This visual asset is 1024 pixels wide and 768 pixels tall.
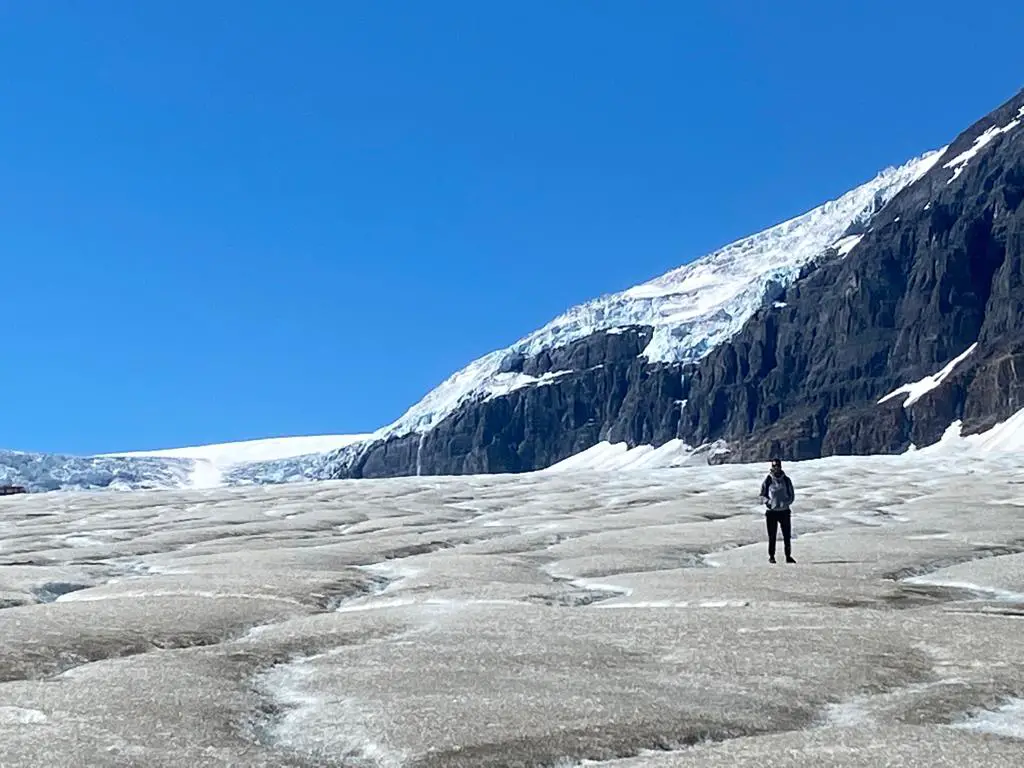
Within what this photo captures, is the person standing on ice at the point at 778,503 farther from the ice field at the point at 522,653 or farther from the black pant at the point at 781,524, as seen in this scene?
the ice field at the point at 522,653

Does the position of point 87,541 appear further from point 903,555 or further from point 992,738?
point 992,738

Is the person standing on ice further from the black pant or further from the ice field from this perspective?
the ice field

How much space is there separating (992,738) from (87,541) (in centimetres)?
2714

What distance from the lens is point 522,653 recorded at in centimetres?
1225

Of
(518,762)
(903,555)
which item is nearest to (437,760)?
(518,762)

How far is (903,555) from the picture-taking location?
75.7 feet

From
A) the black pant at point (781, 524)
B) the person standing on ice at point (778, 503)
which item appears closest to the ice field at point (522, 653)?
the black pant at point (781, 524)

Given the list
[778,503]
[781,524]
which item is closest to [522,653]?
[781,524]

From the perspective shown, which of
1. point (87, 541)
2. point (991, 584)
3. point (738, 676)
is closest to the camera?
point (738, 676)

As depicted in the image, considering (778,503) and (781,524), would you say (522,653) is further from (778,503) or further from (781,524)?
(778,503)

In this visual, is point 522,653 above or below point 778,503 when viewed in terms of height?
below

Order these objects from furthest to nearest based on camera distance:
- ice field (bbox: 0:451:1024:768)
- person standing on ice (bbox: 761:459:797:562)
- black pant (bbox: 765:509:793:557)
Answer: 1. person standing on ice (bbox: 761:459:797:562)
2. black pant (bbox: 765:509:793:557)
3. ice field (bbox: 0:451:1024:768)

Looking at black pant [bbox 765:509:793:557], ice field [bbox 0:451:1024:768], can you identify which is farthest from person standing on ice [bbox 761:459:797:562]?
ice field [bbox 0:451:1024:768]

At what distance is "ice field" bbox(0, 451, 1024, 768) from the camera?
8922mm
